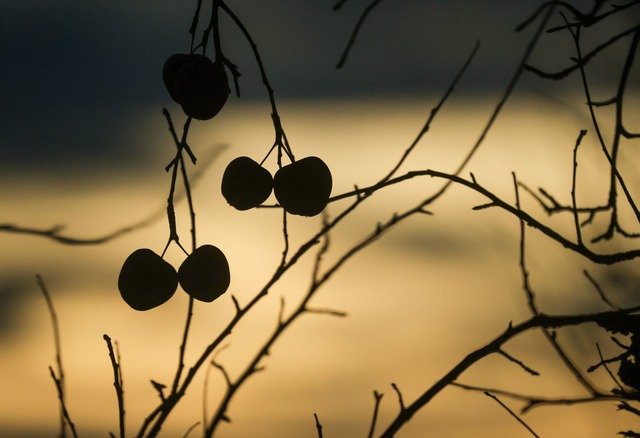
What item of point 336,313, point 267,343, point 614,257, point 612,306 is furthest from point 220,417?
point 612,306

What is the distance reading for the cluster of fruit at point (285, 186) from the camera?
6.79 feet

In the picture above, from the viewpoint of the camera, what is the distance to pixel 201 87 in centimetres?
191

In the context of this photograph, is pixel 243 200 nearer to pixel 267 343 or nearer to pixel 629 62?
pixel 267 343

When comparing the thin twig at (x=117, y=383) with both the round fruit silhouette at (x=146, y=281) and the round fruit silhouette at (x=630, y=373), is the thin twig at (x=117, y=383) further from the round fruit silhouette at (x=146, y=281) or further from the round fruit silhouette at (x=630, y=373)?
the round fruit silhouette at (x=630, y=373)

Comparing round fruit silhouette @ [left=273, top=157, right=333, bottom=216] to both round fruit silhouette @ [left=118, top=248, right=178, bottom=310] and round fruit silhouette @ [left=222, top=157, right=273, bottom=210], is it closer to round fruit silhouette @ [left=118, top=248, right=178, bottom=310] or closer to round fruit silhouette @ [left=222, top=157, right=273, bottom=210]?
round fruit silhouette @ [left=222, top=157, right=273, bottom=210]

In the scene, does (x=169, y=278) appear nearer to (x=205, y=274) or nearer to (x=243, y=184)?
(x=205, y=274)

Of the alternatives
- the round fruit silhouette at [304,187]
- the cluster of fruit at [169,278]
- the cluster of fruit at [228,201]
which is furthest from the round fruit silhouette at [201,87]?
the cluster of fruit at [169,278]

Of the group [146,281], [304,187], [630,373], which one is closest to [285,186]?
[304,187]

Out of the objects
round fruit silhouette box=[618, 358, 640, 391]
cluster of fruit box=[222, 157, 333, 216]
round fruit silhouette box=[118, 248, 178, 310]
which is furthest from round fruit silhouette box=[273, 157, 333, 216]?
round fruit silhouette box=[618, 358, 640, 391]

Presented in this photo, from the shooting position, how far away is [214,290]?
2.08 metres

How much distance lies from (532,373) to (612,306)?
0.63 m

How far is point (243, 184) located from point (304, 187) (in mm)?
148

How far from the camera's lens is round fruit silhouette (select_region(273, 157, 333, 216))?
2066 mm

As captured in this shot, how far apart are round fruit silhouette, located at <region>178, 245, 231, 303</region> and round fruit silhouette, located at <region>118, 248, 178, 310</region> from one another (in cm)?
4
